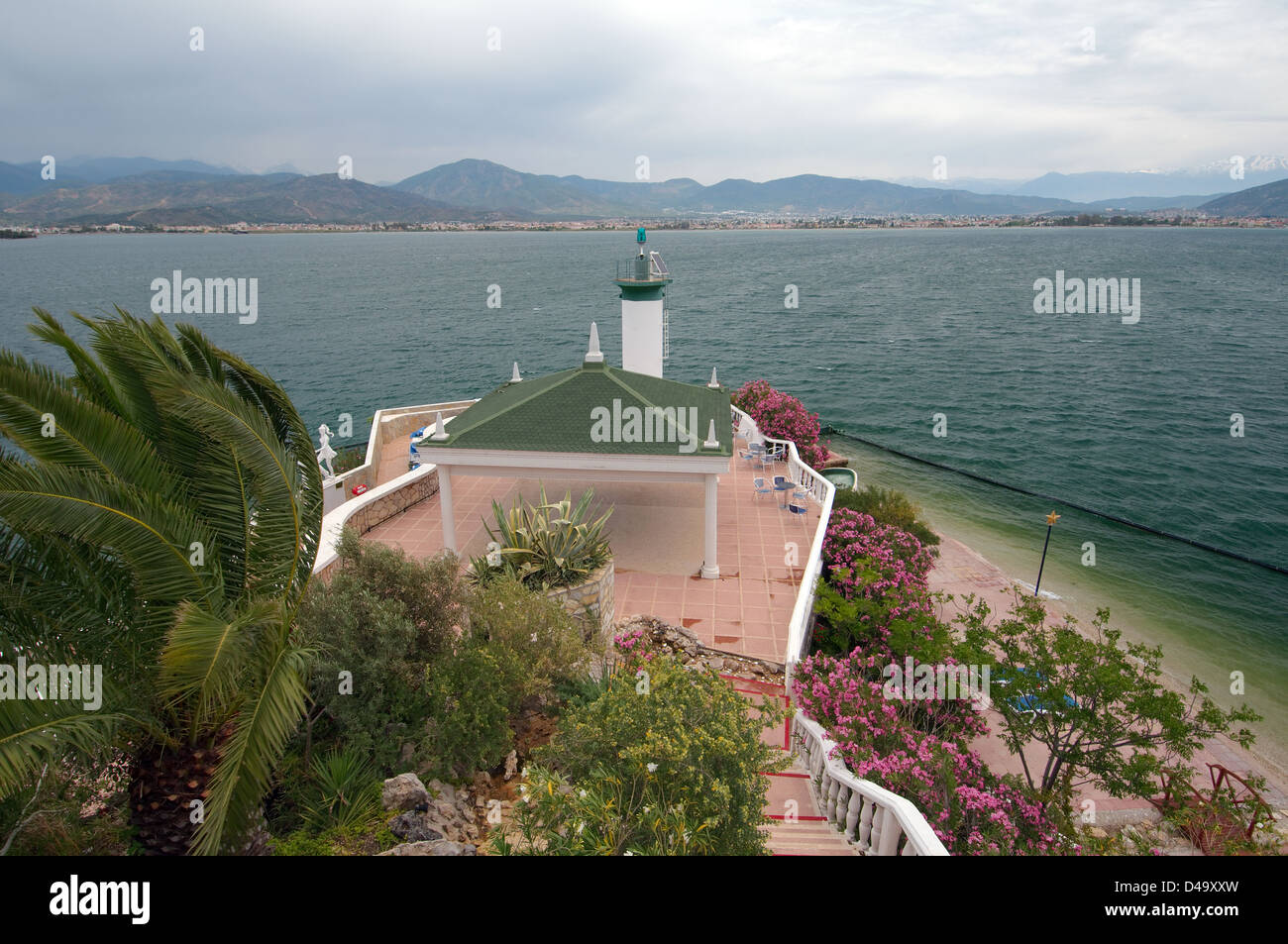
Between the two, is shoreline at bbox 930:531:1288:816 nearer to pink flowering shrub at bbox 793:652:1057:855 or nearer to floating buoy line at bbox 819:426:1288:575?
pink flowering shrub at bbox 793:652:1057:855

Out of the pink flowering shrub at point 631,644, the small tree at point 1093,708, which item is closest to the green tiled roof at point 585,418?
the pink flowering shrub at point 631,644

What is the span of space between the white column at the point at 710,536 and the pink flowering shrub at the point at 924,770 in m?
3.81

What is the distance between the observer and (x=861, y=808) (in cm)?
786

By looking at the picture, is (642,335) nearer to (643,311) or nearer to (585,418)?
(643,311)

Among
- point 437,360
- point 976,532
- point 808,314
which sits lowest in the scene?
point 976,532

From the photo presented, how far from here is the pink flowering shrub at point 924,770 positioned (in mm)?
7680

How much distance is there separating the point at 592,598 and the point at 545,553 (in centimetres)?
103

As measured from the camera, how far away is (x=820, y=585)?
518 inches

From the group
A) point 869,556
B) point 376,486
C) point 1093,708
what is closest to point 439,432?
point 376,486

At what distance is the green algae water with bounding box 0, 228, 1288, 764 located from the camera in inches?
946

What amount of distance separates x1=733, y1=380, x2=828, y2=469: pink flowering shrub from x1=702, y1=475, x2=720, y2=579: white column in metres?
8.22
